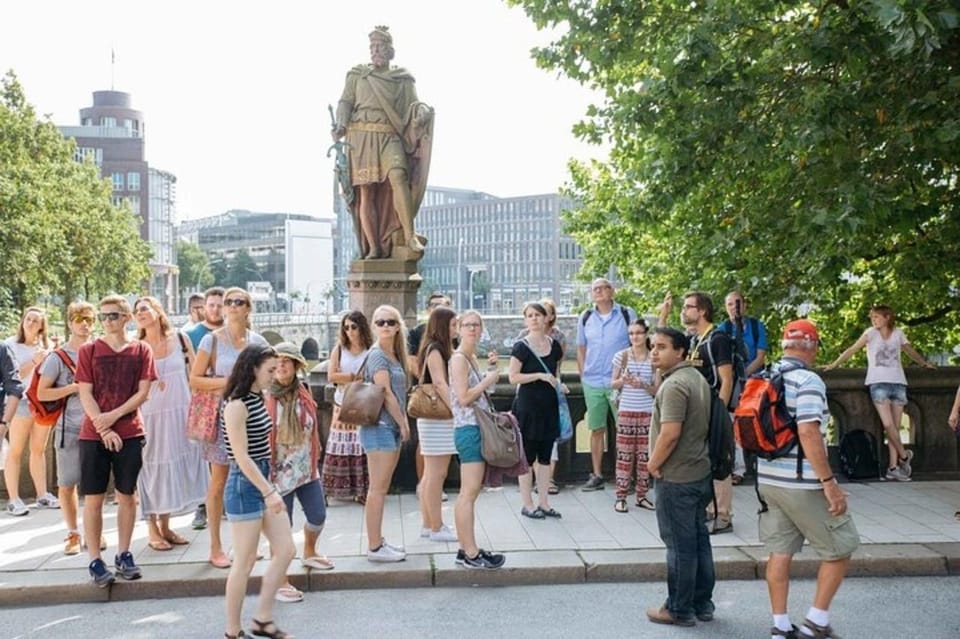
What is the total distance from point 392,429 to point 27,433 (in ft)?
13.1

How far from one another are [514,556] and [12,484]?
4.66 meters

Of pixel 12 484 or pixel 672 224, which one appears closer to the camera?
pixel 12 484

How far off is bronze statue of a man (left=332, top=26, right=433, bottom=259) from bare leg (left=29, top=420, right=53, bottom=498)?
4.28 m

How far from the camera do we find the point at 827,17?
9.99 meters

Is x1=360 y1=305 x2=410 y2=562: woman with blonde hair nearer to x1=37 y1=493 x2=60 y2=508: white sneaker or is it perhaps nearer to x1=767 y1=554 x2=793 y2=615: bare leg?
x1=767 y1=554 x2=793 y2=615: bare leg

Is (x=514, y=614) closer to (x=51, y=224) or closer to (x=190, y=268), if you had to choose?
(x=51, y=224)

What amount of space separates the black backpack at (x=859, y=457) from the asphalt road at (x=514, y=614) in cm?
303

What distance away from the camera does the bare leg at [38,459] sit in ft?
30.3

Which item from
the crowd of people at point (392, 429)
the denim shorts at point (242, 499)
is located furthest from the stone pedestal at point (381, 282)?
the denim shorts at point (242, 499)

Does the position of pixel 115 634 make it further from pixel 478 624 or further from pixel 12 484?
pixel 12 484

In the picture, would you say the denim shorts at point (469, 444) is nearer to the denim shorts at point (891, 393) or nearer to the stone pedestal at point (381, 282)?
the stone pedestal at point (381, 282)

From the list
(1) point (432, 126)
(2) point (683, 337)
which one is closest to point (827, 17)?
(1) point (432, 126)

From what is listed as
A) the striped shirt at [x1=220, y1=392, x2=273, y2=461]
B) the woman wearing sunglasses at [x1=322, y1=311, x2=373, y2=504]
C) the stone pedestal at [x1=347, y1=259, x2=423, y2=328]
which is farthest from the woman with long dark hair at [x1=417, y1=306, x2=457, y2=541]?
the stone pedestal at [x1=347, y1=259, x2=423, y2=328]

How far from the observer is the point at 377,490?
24.2 ft
